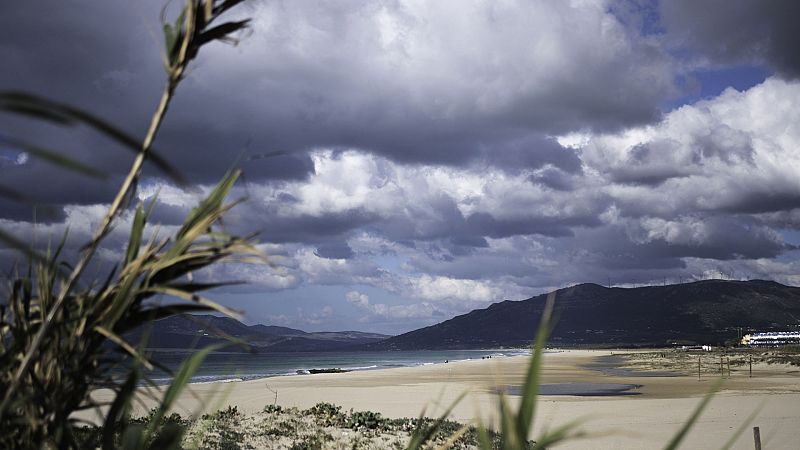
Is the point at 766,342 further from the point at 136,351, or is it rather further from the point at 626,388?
the point at 136,351

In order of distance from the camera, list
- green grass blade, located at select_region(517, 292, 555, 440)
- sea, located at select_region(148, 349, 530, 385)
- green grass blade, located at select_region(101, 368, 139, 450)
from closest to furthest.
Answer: green grass blade, located at select_region(517, 292, 555, 440) → green grass blade, located at select_region(101, 368, 139, 450) → sea, located at select_region(148, 349, 530, 385)

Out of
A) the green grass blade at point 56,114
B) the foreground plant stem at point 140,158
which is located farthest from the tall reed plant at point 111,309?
the green grass blade at point 56,114

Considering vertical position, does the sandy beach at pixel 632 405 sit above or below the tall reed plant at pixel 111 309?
below

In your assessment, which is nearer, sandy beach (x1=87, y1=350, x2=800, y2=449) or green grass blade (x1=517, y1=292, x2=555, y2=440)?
green grass blade (x1=517, y1=292, x2=555, y2=440)

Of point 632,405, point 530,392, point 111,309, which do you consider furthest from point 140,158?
Result: point 632,405

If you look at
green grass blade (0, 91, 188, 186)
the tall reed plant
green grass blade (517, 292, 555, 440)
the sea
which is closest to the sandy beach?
the sea

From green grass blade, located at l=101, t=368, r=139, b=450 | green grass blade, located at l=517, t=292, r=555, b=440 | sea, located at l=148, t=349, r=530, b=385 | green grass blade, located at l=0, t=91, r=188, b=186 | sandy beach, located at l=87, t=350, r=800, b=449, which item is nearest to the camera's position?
green grass blade, located at l=0, t=91, r=188, b=186

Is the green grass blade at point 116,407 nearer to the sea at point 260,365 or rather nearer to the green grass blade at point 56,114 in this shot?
the sea at point 260,365

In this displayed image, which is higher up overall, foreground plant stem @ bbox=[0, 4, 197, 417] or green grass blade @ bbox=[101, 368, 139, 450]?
foreground plant stem @ bbox=[0, 4, 197, 417]

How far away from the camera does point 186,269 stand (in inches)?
79.5

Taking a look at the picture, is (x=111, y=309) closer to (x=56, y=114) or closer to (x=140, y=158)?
(x=140, y=158)

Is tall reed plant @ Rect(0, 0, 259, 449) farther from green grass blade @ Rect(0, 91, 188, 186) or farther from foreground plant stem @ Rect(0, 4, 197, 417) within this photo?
green grass blade @ Rect(0, 91, 188, 186)

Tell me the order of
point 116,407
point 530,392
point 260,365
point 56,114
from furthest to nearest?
point 260,365 → point 116,407 → point 530,392 → point 56,114

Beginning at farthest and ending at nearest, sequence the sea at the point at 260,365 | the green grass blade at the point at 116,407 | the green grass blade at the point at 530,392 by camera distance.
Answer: the sea at the point at 260,365
the green grass blade at the point at 116,407
the green grass blade at the point at 530,392
